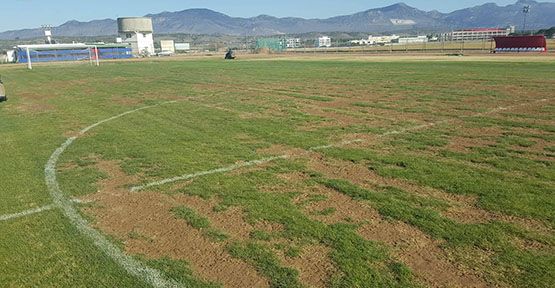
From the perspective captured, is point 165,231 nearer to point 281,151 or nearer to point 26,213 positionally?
point 26,213

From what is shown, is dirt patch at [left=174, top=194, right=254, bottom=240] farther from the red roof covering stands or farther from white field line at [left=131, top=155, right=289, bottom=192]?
the red roof covering stands

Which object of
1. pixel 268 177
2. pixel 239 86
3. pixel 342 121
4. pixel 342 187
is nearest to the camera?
pixel 342 187

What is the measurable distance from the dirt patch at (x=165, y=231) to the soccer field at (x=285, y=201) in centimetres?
3

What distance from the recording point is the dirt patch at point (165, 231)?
4.55 metres

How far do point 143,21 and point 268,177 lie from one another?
150303 millimetres

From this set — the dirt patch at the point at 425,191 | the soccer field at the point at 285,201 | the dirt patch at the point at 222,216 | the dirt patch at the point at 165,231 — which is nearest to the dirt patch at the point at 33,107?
the soccer field at the point at 285,201

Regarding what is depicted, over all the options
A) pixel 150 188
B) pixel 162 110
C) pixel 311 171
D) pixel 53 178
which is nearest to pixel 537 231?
pixel 311 171

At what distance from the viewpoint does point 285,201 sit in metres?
6.39

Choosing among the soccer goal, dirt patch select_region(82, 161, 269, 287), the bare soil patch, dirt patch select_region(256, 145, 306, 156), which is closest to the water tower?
the soccer goal

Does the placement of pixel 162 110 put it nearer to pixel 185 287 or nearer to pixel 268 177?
pixel 268 177

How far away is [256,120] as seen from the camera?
12.9m

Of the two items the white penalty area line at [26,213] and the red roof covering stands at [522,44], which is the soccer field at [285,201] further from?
the red roof covering stands at [522,44]

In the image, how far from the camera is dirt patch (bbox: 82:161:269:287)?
179 inches

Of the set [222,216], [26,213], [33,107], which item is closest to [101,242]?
[222,216]
